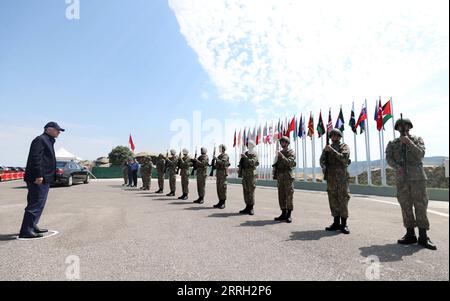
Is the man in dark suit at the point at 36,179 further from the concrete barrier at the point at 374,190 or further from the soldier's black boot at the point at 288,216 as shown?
the concrete barrier at the point at 374,190

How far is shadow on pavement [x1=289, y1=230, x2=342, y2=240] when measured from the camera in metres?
5.09

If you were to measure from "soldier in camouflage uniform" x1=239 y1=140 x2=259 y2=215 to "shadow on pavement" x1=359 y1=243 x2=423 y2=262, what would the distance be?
12.6ft

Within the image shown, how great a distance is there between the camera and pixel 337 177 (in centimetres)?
582

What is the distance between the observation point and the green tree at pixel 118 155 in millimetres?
82500

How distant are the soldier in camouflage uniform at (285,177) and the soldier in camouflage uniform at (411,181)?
7.85 ft

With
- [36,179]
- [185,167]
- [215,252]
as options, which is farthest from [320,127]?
[36,179]

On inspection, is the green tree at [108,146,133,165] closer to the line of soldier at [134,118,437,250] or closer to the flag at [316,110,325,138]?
the flag at [316,110,325,138]

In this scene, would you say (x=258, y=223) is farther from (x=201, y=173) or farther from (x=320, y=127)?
(x=320, y=127)

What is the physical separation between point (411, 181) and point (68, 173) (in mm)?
18692

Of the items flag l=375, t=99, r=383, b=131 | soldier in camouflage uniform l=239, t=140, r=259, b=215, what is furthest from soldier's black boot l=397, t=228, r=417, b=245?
flag l=375, t=99, r=383, b=131

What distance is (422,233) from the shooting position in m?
4.56
